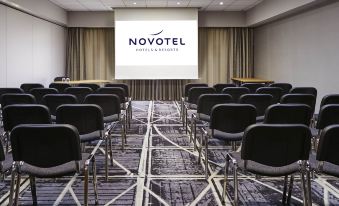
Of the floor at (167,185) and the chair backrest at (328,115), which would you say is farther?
the chair backrest at (328,115)

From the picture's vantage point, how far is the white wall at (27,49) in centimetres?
875

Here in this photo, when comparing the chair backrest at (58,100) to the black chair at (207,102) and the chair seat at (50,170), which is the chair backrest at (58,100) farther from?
the chair seat at (50,170)

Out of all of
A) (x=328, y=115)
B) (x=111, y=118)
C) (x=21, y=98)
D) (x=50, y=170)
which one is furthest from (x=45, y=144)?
(x=328, y=115)

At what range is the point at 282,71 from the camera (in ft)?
37.2

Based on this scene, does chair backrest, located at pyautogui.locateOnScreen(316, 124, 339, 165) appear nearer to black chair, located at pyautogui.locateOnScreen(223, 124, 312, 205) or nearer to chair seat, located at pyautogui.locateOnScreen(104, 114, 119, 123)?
black chair, located at pyautogui.locateOnScreen(223, 124, 312, 205)

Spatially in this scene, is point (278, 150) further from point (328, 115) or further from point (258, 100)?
point (258, 100)

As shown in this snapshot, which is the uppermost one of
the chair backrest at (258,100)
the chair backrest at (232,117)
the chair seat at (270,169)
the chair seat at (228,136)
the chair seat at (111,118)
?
the chair backrest at (258,100)

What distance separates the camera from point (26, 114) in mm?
4312

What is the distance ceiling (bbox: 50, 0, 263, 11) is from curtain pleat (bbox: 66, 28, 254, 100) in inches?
41.2

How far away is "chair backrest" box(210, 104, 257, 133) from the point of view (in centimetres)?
443

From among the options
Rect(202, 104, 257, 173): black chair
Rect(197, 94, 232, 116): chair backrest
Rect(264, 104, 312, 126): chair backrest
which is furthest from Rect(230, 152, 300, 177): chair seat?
Rect(197, 94, 232, 116): chair backrest

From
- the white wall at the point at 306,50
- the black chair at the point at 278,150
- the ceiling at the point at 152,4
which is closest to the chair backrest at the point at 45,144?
the black chair at the point at 278,150

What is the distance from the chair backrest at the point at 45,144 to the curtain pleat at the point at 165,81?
1105 cm

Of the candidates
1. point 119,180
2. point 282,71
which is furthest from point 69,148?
point 282,71
